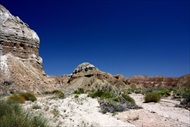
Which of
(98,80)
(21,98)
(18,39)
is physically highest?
(18,39)

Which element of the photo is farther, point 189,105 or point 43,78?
point 43,78

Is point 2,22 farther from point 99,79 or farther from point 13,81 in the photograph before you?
point 99,79

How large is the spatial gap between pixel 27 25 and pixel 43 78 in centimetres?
1091

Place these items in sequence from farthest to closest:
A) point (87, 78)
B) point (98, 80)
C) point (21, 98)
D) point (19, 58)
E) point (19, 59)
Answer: point (87, 78)
point (98, 80)
point (19, 58)
point (19, 59)
point (21, 98)

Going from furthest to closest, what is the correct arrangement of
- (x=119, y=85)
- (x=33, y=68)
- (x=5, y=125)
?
(x=119, y=85)
(x=33, y=68)
(x=5, y=125)

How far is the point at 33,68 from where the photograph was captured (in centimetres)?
3538

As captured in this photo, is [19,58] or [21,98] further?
[19,58]

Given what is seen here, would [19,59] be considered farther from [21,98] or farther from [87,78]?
[87,78]

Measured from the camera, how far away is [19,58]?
34.5 m

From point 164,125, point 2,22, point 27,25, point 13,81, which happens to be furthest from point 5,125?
point 27,25

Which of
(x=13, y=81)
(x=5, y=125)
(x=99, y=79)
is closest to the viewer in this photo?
(x=5, y=125)

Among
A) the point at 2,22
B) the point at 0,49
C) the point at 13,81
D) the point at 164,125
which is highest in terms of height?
the point at 2,22

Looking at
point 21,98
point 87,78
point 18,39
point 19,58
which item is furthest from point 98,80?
point 21,98

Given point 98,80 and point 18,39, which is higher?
point 18,39
